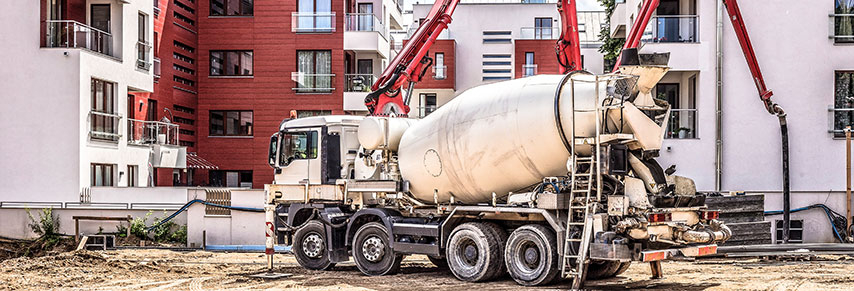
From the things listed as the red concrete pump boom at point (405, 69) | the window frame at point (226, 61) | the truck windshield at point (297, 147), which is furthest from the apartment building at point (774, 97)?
the window frame at point (226, 61)

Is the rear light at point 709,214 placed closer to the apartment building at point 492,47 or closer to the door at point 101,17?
the door at point 101,17

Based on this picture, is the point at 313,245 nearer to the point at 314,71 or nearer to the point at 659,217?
the point at 659,217

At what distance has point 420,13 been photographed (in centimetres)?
6519

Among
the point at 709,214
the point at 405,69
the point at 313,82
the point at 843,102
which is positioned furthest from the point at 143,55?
the point at 709,214

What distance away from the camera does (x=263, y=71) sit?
45.5 metres

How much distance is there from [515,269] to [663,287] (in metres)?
2.44

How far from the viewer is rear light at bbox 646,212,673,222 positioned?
15.9 metres

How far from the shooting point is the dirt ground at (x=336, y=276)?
696 inches

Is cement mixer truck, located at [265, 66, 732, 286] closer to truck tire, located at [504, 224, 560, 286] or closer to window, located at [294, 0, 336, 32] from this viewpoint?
truck tire, located at [504, 224, 560, 286]

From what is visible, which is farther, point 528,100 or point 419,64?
point 419,64

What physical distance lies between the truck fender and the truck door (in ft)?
4.68

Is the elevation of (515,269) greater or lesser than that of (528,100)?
lesser

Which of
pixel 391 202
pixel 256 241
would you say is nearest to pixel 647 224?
pixel 391 202

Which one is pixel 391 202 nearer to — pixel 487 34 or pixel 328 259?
pixel 328 259
